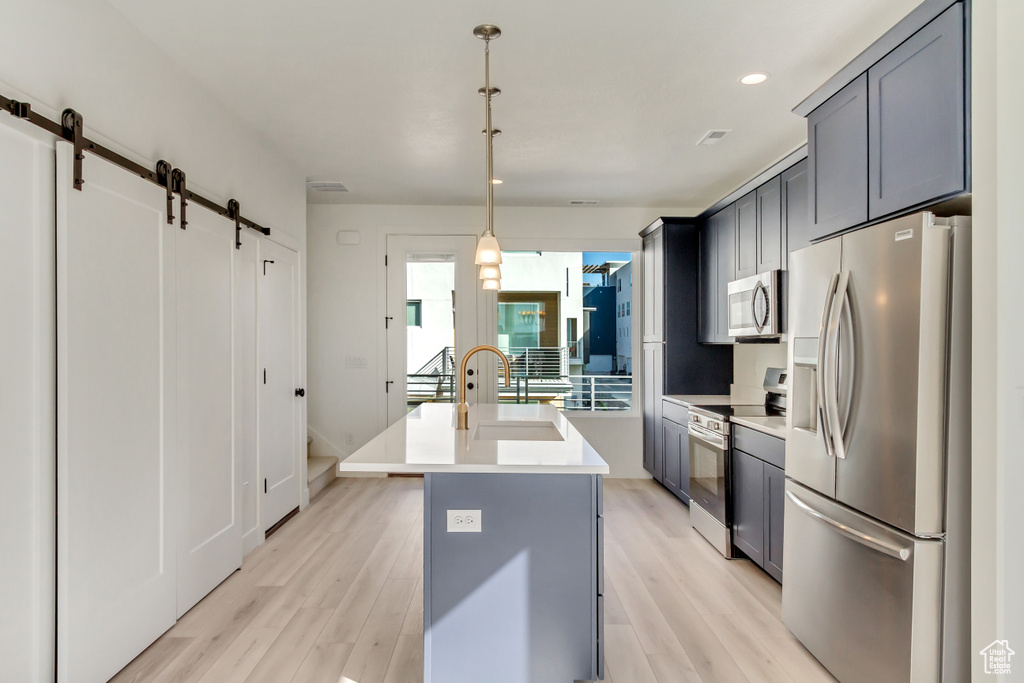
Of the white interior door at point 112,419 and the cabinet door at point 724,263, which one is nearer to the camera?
the white interior door at point 112,419

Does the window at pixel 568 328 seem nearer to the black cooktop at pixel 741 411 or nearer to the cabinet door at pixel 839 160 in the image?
the black cooktop at pixel 741 411

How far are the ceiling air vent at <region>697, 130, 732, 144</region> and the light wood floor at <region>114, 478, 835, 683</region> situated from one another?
103 inches

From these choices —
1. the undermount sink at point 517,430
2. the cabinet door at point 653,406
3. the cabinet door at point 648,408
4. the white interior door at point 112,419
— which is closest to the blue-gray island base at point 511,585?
the undermount sink at point 517,430

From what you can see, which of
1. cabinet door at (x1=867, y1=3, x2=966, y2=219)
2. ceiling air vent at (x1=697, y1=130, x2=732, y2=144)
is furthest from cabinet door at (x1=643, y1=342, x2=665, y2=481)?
cabinet door at (x1=867, y1=3, x2=966, y2=219)

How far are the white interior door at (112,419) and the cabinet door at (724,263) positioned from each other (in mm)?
3417

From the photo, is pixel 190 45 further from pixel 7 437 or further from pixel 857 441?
pixel 857 441

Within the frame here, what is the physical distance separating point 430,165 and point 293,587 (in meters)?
2.91

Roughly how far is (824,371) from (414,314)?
397 cm

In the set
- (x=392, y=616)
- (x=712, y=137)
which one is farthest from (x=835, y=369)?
(x=392, y=616)

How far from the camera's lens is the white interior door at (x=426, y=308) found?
5.36 meters

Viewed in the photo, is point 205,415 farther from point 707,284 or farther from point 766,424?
point 707,284

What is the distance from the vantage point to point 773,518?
2.86 metres
